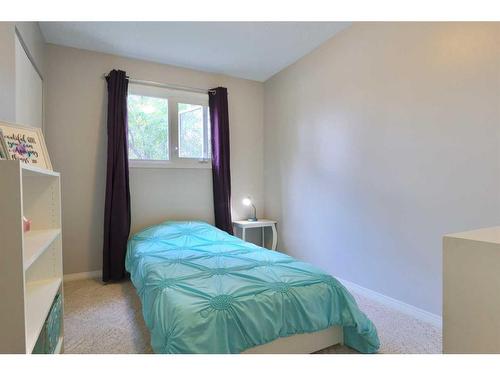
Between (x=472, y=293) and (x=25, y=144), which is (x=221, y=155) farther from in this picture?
(x=472, y=293)

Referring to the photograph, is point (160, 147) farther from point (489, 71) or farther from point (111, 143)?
point (489, 71)

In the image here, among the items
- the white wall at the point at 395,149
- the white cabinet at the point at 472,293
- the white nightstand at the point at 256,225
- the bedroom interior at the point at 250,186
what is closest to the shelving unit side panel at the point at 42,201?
the bedroom interior at the point at 250,186

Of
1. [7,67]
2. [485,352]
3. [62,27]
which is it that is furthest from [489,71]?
[62,27]

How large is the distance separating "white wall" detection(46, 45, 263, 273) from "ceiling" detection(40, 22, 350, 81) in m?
0.16

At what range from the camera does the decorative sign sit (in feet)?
4.50

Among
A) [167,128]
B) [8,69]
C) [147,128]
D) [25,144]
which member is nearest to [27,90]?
[8,69]

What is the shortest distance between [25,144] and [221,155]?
2.19 meters

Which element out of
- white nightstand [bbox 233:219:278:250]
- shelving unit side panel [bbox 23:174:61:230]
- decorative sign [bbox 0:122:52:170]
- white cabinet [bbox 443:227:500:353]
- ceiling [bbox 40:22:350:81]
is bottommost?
white nightstand [bbox 233:219:278:250]

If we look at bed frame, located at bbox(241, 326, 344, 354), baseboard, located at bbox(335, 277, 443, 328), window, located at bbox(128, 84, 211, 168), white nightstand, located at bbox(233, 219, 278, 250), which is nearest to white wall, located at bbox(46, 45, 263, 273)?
window, located at bbox(128, 84, 211, 168)

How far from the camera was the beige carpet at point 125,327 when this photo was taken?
175 cm

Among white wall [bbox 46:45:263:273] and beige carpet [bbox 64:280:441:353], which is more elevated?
white wall [bbox 46:45:263:273]

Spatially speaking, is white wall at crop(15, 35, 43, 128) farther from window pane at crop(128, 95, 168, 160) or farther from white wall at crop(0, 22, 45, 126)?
window pane at crop(128, 95, 168, 160)

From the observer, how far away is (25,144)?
1486 millimetres
